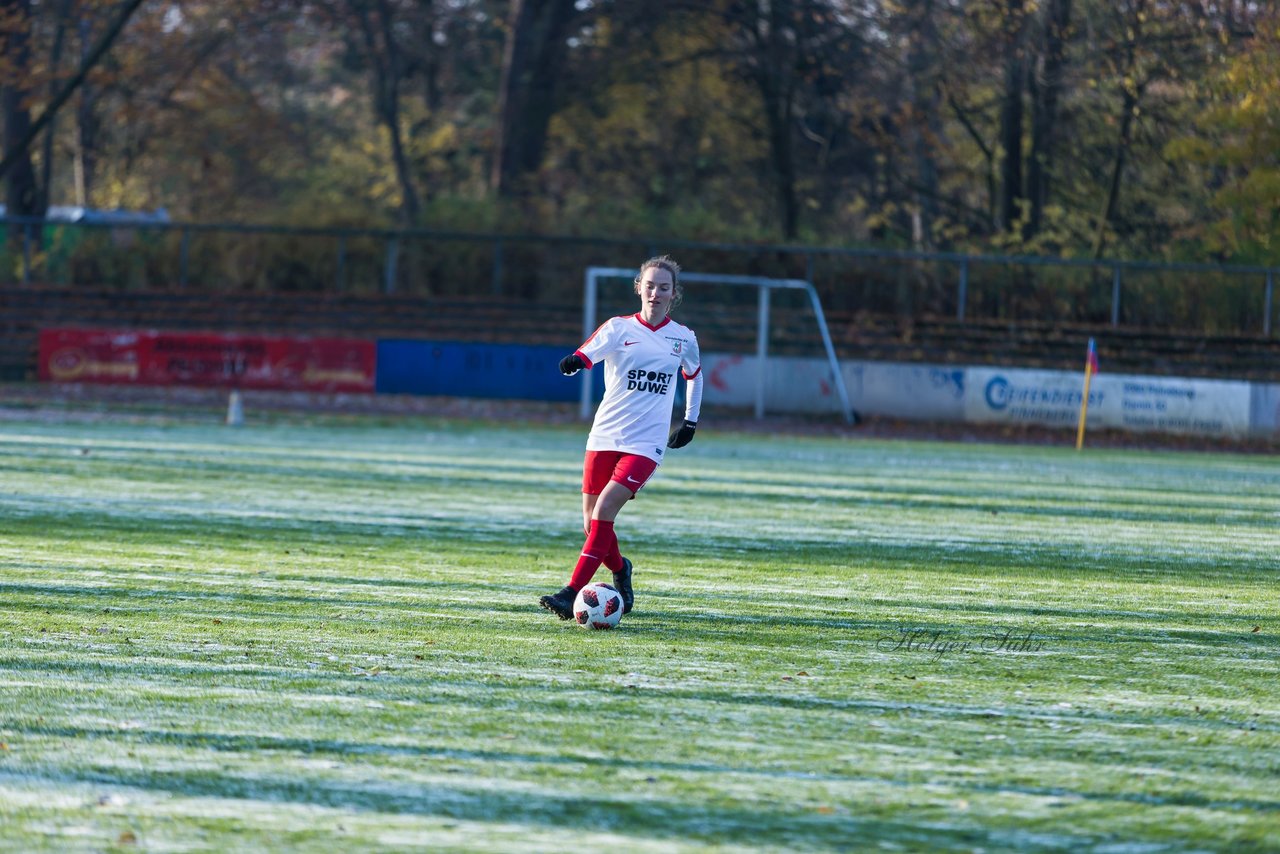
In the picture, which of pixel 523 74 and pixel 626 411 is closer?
pixel 626 411

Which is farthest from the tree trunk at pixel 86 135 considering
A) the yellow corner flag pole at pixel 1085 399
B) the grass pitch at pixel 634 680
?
the grass pitch at pixel 634 680

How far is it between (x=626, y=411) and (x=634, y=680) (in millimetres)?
1937

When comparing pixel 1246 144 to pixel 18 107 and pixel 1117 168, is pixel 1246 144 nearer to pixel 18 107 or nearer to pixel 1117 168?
pixel 1117 168

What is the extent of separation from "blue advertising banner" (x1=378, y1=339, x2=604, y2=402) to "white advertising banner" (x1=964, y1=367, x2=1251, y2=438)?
7323mm

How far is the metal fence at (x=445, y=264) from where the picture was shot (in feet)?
107

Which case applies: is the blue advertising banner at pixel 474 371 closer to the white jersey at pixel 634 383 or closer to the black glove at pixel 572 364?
the white jersey at pixel 634 383

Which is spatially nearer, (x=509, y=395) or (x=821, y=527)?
(x=821, y=527)

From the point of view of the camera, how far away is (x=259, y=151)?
46.4 m

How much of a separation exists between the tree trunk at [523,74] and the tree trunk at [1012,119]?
10219mm

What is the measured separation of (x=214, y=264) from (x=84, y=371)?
16.5ft

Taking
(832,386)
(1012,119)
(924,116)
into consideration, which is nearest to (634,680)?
(832,386)

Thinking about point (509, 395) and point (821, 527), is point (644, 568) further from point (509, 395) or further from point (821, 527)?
point (509, 395)

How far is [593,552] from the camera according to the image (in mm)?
8047

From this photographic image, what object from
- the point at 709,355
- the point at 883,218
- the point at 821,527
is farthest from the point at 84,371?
the point at 821,527
